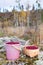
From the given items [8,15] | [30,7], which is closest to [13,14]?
[8,15]

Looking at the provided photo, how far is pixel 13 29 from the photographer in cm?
194

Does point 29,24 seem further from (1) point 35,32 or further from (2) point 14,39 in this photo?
(2) point 14,39

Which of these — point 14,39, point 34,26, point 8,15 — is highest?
point 8,15

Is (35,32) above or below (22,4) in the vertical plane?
below

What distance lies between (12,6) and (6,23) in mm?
193

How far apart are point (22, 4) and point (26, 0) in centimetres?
6

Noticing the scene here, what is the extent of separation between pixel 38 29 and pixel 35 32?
5cm

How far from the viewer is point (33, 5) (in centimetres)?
194

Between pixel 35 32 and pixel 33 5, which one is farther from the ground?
pixel 33 5

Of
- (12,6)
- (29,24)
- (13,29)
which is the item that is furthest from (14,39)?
(12,6)

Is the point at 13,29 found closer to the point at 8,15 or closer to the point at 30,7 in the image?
the point at 8,15

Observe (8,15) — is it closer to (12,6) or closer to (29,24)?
(12,6)

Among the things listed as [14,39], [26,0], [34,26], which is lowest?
[14,39]

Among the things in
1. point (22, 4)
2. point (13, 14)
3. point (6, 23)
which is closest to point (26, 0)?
point (22, 4)
